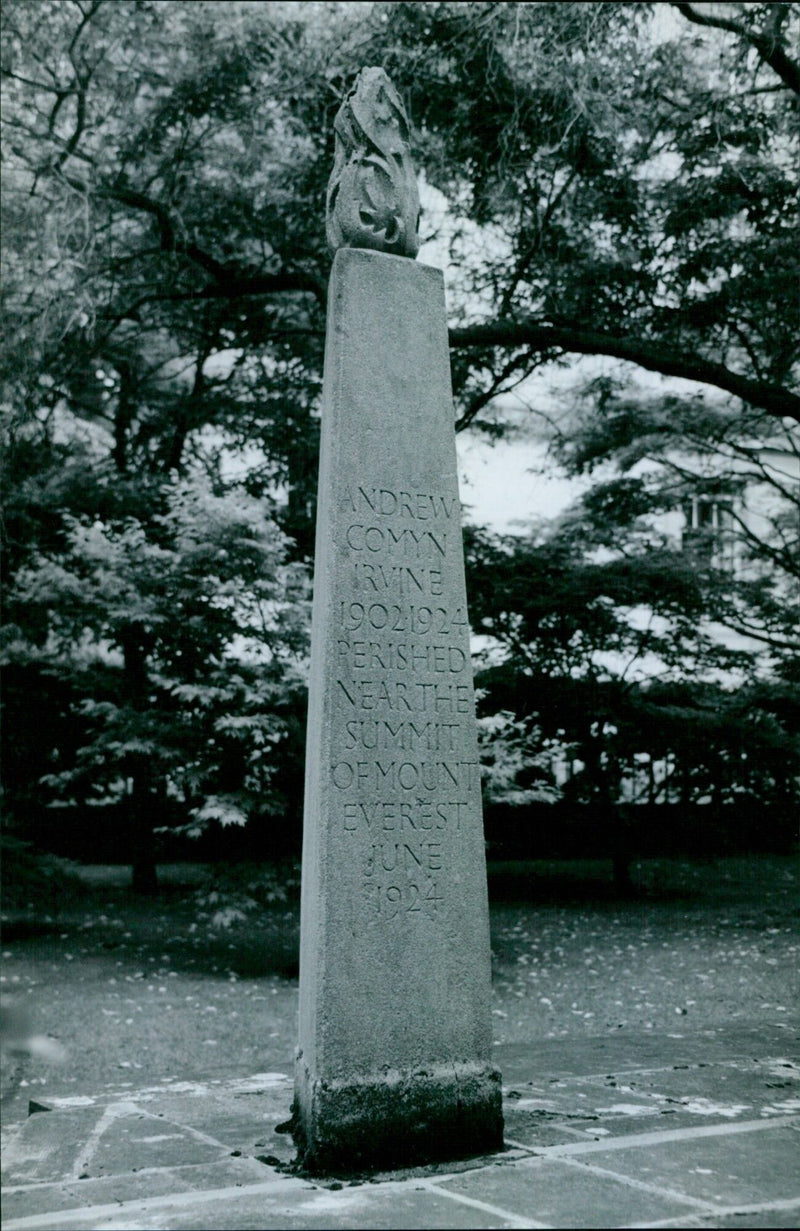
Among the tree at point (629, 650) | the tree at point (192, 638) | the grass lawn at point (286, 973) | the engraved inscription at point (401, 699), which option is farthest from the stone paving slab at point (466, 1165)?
the tree at point (629, 650)

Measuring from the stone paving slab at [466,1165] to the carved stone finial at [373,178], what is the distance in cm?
391

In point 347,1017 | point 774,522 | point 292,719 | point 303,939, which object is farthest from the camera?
point 774,522

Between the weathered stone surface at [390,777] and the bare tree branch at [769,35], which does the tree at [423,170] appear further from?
the weathered stone surface at [390,777]

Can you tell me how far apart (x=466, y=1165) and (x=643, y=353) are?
27.1 feet

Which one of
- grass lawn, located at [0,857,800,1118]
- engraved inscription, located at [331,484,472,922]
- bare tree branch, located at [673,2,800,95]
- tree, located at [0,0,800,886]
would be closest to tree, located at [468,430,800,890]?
grass lawn, located at [0,857,800,1118]

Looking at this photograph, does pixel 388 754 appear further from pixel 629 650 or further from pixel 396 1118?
pixel 629 650

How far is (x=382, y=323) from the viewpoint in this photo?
574 cm

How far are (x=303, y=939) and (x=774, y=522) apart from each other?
12.4 metres

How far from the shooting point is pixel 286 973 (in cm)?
1196

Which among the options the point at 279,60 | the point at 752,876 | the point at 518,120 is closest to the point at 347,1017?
the point at 518,120

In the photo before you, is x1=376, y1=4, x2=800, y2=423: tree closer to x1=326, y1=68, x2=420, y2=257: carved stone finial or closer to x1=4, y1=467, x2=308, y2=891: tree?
x1=4, y1=467, x2=308, y2=891: tree

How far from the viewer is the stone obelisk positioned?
202 inches

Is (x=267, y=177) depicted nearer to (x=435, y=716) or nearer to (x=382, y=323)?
(x=382, y=323)

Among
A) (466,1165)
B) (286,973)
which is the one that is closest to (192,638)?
(286,973)
